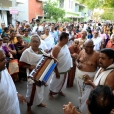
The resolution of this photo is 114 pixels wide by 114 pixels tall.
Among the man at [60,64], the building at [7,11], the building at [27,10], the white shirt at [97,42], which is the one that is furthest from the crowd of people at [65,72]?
the building at [27,10]

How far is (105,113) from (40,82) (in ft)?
6.03

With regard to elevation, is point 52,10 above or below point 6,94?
above

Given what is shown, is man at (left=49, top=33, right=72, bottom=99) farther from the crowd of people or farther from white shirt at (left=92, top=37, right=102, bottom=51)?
white shirt at (left=92, top=37, right=102, bottom=51)

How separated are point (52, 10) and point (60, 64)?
16690 millimetres

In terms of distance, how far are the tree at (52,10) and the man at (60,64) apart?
16.5 m

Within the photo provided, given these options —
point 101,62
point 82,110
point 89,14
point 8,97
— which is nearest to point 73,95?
point 82,110

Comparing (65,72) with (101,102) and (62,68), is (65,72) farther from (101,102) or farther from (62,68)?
(101,102)

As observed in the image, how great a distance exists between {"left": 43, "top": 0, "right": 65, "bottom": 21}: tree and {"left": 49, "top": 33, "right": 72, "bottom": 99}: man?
54.1ft

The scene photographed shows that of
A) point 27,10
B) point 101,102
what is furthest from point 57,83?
point 27,10

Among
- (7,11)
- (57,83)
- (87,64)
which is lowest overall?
(57,83)

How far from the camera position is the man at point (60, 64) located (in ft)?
12.4

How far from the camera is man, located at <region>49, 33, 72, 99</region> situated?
3768mm

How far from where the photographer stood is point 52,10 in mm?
19578

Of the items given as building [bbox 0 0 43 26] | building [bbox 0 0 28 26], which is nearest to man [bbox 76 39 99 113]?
building [bbox 0 0 28 26]
